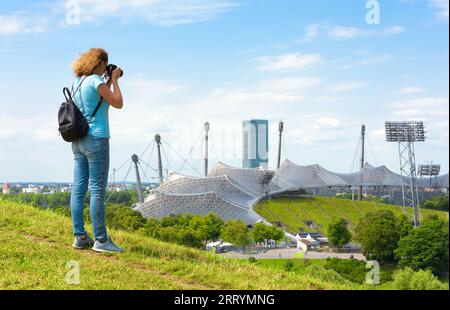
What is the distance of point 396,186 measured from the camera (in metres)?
74.9

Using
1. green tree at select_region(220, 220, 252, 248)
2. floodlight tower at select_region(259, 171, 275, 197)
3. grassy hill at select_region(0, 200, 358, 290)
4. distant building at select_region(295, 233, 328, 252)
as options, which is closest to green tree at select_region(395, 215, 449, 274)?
distant building at select_region(295, 233, 328, 252)

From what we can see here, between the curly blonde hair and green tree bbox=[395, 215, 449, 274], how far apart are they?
30.8 meters

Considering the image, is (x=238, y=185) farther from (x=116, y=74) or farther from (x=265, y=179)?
(x=116, y=74)

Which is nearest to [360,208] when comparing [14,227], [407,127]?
[407,127]

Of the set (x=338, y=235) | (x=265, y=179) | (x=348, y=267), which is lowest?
(x=338, y=235)

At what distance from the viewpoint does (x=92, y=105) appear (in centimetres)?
484

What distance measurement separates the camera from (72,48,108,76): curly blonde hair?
4.94m

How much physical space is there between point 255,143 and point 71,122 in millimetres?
74552

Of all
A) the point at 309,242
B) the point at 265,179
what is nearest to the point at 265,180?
the point at 265,179

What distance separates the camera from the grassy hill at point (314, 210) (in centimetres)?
5366

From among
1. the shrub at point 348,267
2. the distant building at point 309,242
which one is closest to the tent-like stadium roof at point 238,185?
the distant building at point 309,242

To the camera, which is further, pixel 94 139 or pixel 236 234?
pixel 236 234

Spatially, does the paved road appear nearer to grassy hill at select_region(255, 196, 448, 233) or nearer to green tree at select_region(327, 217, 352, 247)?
green tree at select_region(327, 217, 352, 247)

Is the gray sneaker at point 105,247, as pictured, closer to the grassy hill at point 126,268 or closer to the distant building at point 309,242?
the grassy hill at point 126,268
